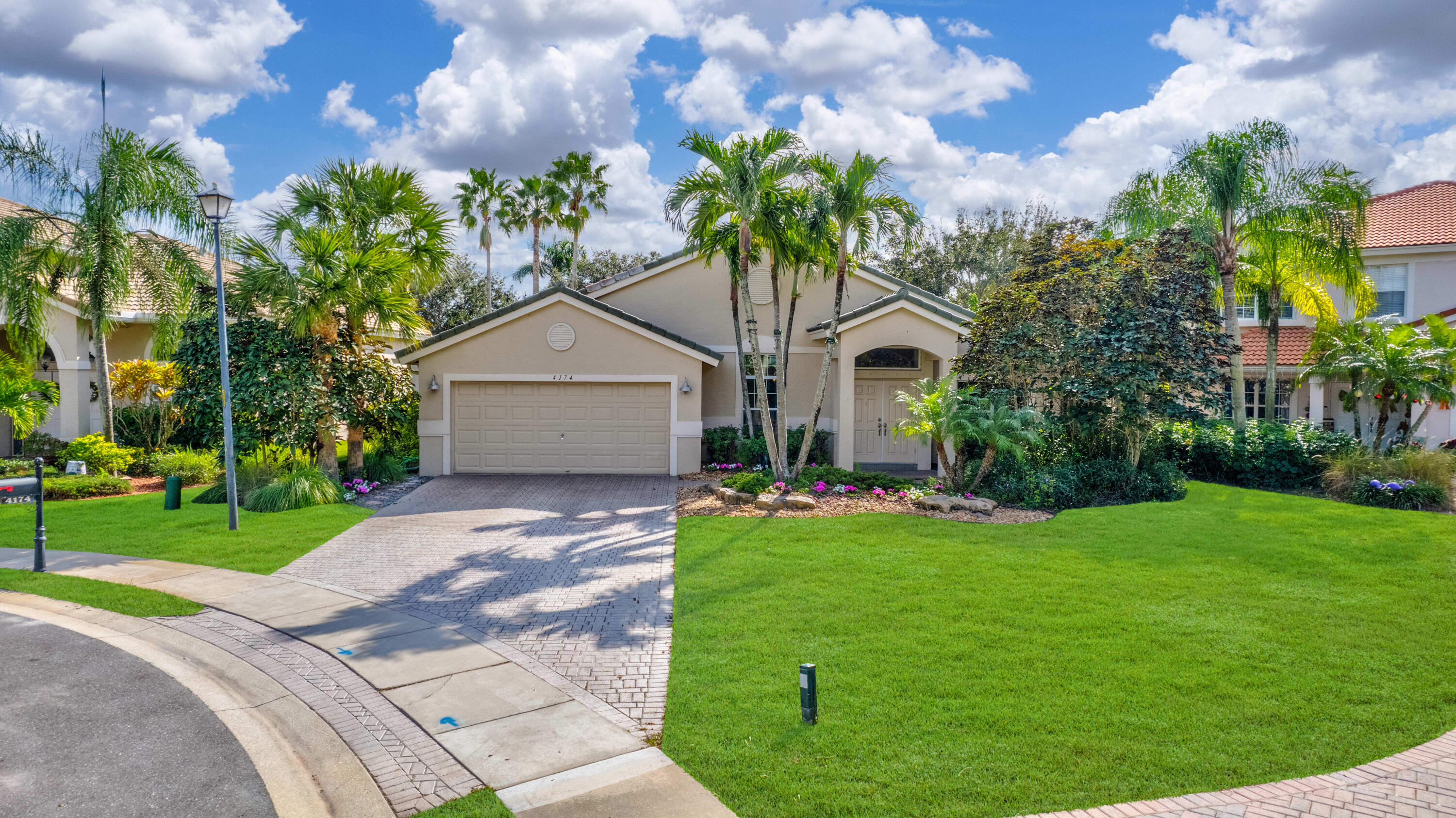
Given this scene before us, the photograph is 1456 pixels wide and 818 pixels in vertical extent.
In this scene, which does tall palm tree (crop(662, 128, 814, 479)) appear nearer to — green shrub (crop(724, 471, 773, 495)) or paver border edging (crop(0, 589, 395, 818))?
green shrub (crop(724, 471, 773, 495))

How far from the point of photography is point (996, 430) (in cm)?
1392


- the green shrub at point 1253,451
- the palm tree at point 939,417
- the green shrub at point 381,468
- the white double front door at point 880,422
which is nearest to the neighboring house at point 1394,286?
the green shrub at point 1253,451

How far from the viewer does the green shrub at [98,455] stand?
16.0 meters

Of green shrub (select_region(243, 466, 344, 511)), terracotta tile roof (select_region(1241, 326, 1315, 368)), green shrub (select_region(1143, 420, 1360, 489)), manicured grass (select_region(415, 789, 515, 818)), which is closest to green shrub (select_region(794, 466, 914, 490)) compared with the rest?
green shrub (select_region(1143, 420, 1360, 489))

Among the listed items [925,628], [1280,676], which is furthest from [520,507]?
[1280,676]

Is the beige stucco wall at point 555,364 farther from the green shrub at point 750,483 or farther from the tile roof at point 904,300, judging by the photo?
the tile roof at point 904,300

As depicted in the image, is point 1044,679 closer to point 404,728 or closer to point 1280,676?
point 1280,676

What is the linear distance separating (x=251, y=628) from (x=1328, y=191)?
66.2 ft

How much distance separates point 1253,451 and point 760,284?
10.6 meters

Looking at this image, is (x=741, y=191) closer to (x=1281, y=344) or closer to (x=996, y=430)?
(x=996, y=430)

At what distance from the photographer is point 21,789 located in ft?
15.6

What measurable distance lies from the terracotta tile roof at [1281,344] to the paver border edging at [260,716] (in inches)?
902

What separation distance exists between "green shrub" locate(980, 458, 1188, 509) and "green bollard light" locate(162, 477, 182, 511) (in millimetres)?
13183

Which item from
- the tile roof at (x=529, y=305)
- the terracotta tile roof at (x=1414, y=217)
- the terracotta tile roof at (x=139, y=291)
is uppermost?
the terracotta tile roof at (x=1414, y=217)
